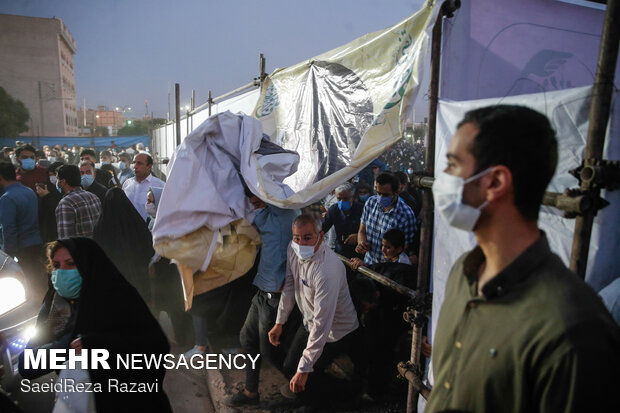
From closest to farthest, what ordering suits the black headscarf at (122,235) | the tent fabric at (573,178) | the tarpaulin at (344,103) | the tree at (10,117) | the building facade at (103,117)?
the tent fabric at (573,178)
the tarpaulin at (344,103)
the black headscarf at (122,235)
the tree at (10,117)
the building facade at (103,117)

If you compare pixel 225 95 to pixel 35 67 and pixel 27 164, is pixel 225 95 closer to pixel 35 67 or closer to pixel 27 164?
pixel 27 164

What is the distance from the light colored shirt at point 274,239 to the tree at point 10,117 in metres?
32.9

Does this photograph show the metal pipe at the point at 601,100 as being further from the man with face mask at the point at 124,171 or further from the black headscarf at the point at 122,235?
the man with face mask at the point at 124,171

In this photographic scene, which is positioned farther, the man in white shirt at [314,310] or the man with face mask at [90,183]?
the man with face mask at [90,183]

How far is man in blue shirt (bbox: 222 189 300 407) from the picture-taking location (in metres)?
3.06

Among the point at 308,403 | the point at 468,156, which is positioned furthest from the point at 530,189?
the point at 308,403

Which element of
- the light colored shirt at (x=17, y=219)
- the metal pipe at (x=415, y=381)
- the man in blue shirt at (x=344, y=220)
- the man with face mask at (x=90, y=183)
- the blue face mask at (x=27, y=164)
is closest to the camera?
the metal pipe at (x=415, y=381)

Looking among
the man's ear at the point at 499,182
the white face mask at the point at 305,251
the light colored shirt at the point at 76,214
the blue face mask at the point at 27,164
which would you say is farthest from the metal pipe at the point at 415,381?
the blue face mask at the point at 27,164

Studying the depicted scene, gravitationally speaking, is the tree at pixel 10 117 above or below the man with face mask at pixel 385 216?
above

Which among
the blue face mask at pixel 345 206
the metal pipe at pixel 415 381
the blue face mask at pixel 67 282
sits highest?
the blue face mask at pixel 345 206

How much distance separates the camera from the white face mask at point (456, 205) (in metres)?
1.11

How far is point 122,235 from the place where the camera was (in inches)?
164

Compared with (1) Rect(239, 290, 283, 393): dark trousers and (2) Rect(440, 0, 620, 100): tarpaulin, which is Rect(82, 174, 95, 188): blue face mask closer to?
(1) Rect(239, 290, 283, 393): dark trousers

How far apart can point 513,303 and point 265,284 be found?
92.5 inches
